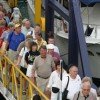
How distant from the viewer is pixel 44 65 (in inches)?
350

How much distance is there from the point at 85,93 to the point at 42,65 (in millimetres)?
1965

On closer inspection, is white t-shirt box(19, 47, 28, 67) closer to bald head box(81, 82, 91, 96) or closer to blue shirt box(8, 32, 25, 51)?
blue shirt box(8, 32, 25, 51)

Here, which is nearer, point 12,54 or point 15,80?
point 15,80

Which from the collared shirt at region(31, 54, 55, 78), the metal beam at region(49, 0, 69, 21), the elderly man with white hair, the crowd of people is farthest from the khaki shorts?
the elderly man with white hair

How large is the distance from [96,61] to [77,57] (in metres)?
3.67

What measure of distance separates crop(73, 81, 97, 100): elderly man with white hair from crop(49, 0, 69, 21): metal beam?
479cm

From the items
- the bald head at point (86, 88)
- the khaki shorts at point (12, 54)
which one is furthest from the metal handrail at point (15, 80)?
the bald head at point (86, 88)

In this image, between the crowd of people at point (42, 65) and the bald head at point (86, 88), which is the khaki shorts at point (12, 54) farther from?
the bald head at point (86, 88)

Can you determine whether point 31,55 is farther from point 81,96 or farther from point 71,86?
point 81,96

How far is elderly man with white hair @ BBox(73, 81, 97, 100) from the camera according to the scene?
708 cm

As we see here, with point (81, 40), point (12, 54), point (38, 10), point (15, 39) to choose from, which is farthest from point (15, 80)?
point (38, 10)

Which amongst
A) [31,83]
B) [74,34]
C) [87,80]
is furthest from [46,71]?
[74,34]

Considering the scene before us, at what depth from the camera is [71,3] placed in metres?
11.1

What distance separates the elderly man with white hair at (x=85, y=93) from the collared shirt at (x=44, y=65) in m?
1.80
